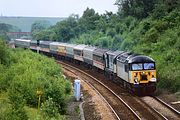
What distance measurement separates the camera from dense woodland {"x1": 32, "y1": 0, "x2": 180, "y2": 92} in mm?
34975

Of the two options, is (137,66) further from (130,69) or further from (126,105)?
(126,105)

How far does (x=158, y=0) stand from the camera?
2475 inches

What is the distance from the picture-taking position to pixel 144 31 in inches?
2191

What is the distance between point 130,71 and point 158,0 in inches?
1407

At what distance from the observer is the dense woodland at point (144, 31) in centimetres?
3497

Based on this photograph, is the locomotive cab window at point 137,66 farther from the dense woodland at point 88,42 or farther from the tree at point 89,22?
the tree at point 89,22

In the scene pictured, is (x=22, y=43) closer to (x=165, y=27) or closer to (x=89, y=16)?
(x=89, y=16)

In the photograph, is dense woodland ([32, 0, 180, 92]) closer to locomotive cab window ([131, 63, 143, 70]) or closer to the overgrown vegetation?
locomotive cab window ([131, 63, 143, 70])

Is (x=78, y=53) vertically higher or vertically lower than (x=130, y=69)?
lower

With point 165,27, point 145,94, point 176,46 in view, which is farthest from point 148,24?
point 145,94

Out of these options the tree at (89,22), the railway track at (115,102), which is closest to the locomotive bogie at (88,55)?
the railway track at (115,102)

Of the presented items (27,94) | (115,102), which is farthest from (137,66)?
(27,94)

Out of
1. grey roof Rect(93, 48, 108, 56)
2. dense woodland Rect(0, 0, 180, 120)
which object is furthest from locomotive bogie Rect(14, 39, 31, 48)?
grey roof Rect(93, 48, 108, 56)

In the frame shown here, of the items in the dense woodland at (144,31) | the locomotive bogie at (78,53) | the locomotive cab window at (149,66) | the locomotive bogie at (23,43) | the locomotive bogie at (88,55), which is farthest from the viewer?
the locomotive bogie at (23,43)
